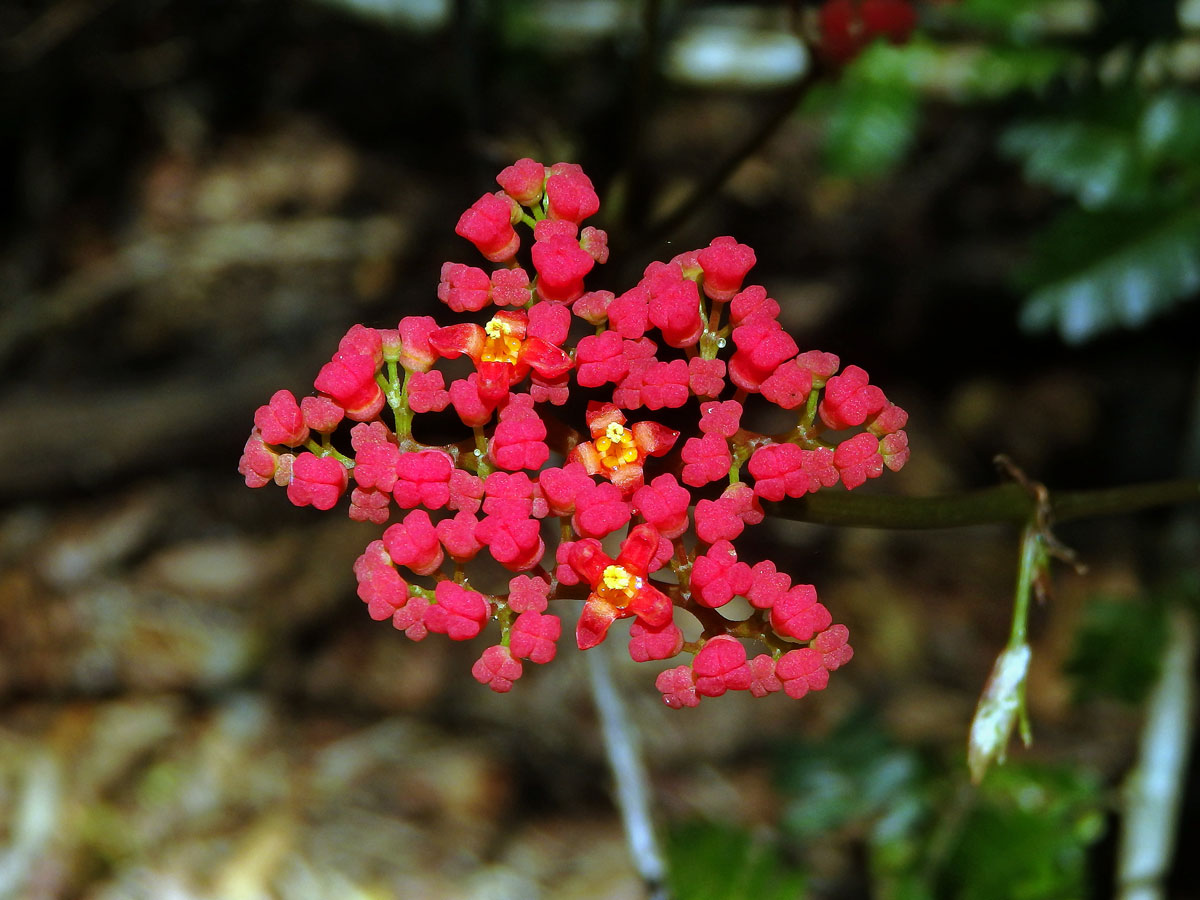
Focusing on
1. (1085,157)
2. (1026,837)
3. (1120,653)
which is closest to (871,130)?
(1085,157)

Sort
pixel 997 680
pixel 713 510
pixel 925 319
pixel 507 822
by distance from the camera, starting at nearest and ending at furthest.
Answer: pixel 713 510, pixel 997 680, pixel 507 822, pixel 925 319

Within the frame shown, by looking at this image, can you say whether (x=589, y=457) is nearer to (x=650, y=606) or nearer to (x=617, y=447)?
(x=617, y=447)

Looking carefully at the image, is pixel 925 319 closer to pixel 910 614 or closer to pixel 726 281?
pixel 910 614

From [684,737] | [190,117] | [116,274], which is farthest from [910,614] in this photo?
[190,117]

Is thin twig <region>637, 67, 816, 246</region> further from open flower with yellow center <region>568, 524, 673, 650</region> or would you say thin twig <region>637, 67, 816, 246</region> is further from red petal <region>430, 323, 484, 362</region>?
open flower with yellow center <region>568, 524, 673, 650</region>

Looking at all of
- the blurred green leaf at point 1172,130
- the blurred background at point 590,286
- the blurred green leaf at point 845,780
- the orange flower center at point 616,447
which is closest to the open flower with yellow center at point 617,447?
the orange flower center at point 616,447

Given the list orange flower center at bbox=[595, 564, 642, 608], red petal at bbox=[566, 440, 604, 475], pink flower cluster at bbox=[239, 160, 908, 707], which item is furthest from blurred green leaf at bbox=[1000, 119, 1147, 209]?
orange flower center at bbox=[595, 564, 642, 608]
